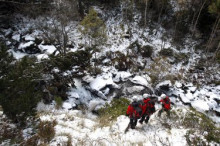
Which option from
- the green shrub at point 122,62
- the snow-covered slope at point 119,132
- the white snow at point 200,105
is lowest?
the white snow at point 200,105

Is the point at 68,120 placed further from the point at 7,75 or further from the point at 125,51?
the point at 125,51

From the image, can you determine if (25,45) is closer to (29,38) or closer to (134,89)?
(29,38)

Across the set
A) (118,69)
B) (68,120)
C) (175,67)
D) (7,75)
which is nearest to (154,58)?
(175,67)

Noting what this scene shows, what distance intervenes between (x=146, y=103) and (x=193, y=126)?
3.08 metres

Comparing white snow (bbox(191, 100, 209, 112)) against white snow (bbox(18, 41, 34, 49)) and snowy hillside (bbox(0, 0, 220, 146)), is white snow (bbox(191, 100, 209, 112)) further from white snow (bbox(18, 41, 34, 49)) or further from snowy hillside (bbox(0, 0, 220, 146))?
white snow (bbox(18, 41, 34, 49))

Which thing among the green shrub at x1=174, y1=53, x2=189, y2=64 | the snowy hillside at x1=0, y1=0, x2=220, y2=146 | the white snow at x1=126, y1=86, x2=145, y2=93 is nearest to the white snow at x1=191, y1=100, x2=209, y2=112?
the snowy hillside at x1=0, y1=0, x2=220, y2=146

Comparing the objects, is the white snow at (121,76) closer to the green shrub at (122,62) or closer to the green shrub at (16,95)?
the green shrub at (122,62)

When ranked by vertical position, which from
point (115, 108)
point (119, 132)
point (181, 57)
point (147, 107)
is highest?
point (147, 107)

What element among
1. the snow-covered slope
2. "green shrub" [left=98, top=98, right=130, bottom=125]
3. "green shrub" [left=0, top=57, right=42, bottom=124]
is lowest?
"green shrub" [left=98, top=98, right=130, bottom=125]

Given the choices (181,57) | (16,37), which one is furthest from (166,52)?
(16,37)

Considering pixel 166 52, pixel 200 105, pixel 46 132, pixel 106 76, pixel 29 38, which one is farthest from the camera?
pixel 166 52

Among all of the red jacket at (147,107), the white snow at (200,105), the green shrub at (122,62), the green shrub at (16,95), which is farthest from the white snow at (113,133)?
the green shrub at (122,62)

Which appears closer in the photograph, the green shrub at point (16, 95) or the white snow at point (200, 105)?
the green shrub at point (16, 95)

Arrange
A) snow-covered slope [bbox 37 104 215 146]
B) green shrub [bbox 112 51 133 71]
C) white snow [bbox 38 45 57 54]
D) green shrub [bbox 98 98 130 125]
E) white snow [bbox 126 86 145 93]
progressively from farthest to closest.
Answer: green shrub [bbox 112 51 133 71], white snow [bbox 38 45 57 54], white snow [bbox 126 86 145 93], green shrub [bbox 98 98 130 125], snow-covered slope [bbox 37 104 215 146]
